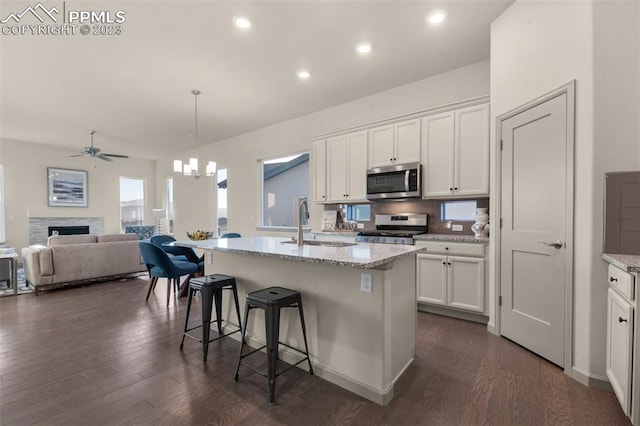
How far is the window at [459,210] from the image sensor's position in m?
3.68

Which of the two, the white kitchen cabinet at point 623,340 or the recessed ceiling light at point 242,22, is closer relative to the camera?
the white kitchen cabinet at point 623,340

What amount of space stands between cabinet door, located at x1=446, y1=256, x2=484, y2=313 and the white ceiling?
2.34m

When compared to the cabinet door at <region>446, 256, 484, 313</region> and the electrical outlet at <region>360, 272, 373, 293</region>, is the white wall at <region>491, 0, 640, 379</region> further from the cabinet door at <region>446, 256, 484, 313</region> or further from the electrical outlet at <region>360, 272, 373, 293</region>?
the electrical outlet at <region>360, 272, 373, 293</region>

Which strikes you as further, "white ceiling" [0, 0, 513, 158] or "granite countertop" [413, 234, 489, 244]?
"granite countertop" [413, 234, 489, 244]

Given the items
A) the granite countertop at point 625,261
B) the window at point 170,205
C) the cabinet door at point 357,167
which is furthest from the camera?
the window at point 170,205

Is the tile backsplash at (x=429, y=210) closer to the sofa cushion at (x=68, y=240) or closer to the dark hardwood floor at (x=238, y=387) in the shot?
the dark hardwood floor at (x=238, y=387)

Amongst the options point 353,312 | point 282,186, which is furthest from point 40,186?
point 353,312

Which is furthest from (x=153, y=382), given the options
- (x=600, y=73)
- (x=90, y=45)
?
(x=600, y=73)

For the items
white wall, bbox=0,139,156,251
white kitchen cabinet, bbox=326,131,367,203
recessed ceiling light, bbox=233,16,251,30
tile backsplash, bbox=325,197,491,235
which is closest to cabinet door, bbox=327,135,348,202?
white kitchen cabinet, bbox=326,131,367,203

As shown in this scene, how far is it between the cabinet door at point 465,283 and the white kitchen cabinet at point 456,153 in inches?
30.6

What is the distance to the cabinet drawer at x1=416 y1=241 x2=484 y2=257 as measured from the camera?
313 cm

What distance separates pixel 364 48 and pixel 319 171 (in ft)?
6.65

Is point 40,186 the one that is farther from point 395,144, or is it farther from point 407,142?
point 407,142

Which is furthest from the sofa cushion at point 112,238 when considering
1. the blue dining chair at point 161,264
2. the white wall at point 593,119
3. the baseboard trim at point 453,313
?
the white wall at point 593,119
